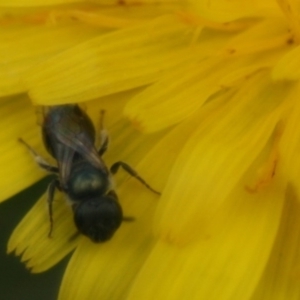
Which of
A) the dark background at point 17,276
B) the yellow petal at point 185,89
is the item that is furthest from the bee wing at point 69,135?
the dark background at point 17,276

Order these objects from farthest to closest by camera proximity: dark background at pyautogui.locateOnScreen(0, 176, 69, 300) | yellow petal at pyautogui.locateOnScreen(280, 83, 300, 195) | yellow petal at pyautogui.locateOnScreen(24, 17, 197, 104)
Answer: dark background at pyautogui.locateOnScreen(0, 176, 69, 300)
yellow petal at pyautogui.locateOnScreen(24, 17, 197, 104)
yellow petal at pyautogui.locateOnScreen(280, 83, 300, 195)

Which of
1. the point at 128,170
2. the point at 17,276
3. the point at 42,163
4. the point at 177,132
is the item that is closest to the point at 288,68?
the point at 177,132

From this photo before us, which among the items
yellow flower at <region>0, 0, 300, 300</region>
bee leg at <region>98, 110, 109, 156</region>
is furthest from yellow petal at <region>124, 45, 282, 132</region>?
bee leg at <region>98, 110, 109, 156</region>

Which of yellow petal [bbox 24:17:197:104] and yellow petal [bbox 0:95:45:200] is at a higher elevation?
yellow petal [bbox 24:17:197:104]

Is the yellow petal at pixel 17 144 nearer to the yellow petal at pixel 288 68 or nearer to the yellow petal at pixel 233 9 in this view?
the yellow petal at pixel 233 9

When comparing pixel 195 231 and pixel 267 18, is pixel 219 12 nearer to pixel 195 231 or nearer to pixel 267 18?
pixel 267 18

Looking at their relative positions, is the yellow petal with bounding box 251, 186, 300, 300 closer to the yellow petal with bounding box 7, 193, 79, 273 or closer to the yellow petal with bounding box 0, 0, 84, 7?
the yellow petal with bounding box 7, 193, 79, 273
